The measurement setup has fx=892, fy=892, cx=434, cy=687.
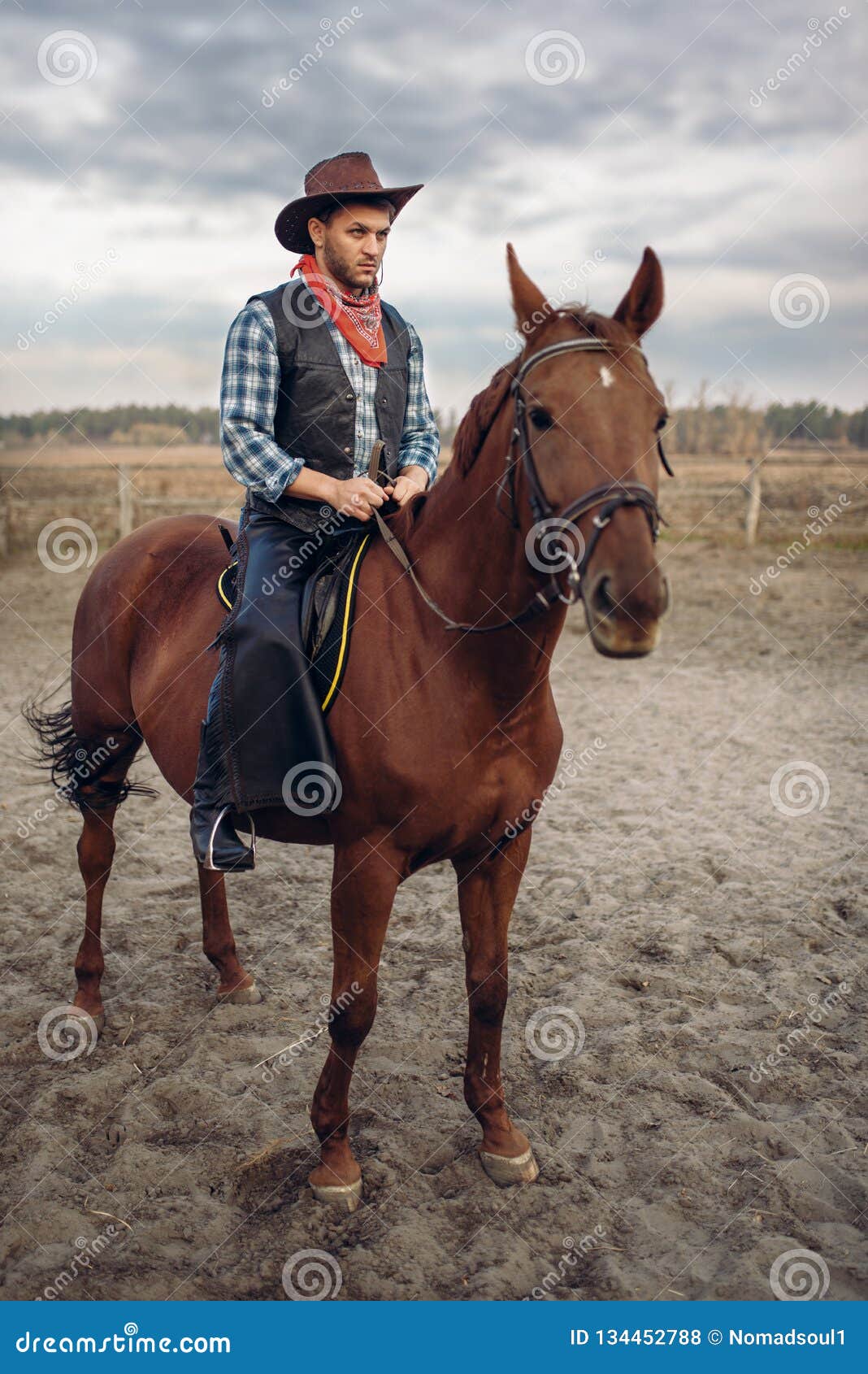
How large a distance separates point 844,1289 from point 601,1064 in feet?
3.71

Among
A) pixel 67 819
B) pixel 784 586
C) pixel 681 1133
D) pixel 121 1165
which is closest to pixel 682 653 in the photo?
pixel 784 586

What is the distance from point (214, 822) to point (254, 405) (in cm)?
133

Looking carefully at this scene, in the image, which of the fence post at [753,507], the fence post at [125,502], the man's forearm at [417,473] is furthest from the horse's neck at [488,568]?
the fence post at [753,507]

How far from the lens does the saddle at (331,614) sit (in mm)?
2684

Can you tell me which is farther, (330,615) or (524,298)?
(330,615)

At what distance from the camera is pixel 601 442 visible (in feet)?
6.31

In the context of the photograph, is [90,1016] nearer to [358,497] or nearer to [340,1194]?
[340,1194]

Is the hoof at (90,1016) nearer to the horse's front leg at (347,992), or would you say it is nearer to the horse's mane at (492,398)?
the horse's front leg at (347,992)

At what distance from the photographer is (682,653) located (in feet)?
35.1

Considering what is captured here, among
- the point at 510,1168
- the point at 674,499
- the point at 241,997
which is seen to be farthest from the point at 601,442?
the point at 674,499

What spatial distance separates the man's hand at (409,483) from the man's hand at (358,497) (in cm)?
13

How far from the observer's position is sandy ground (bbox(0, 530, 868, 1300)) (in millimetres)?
2602

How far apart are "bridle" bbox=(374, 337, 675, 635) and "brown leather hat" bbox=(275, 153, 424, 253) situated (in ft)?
3.51

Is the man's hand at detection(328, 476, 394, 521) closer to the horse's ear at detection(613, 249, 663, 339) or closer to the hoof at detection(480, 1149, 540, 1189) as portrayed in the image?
the horse's ear at detection(613, 249, 663, 339)
